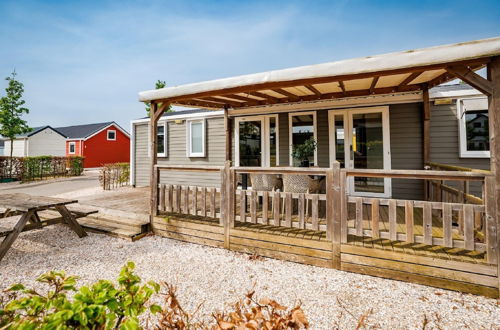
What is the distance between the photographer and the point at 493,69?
2500 mm

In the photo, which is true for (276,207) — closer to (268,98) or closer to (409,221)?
(409,221)

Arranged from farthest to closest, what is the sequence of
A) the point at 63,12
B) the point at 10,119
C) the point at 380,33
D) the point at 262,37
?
the point at 10,119, the point at 262,37, the point at 380,33, the point at 63,12

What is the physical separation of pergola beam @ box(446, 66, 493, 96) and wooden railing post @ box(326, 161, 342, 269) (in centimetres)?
154

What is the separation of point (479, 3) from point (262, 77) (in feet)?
39.9

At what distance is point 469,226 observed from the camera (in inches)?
103

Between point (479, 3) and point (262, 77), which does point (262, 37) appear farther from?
point (262, 77)

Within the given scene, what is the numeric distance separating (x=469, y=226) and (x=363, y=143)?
132 inches

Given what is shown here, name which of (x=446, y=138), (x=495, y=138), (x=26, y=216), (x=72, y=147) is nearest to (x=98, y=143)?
(x=72, y=147)

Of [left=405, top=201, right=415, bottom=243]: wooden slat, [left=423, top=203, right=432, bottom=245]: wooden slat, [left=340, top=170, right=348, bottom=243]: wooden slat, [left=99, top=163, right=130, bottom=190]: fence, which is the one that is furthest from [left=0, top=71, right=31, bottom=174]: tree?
[left=423, top=203, right=432, bottom=245]: wooden slat

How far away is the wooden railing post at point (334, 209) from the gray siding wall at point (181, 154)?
192 inches

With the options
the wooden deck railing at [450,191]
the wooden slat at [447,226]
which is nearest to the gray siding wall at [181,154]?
the wooden deck railing at [450,191]

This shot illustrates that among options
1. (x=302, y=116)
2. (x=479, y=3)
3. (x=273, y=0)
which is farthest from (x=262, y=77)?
(x=479, y=3)

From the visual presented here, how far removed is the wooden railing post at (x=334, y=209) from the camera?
3.14m

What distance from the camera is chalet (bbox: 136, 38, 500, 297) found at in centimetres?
264
